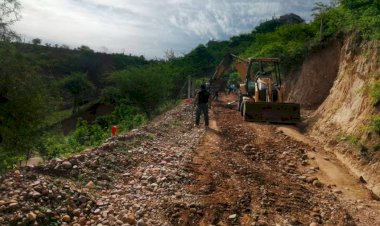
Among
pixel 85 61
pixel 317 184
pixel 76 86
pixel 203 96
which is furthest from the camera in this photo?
pixel 85 61

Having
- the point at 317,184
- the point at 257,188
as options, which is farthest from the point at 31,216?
the point at 317,184

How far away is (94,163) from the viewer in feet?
28.2

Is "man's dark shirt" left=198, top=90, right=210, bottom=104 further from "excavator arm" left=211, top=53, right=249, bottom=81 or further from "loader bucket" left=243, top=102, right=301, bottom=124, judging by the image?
"excavator arm" left=211, top=53, right=249, bottom=81

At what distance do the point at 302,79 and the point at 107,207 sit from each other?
55.9 ft

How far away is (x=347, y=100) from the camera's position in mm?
14234

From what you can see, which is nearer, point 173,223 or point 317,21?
point 173,223

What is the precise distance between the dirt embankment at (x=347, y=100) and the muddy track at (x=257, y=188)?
102 cm

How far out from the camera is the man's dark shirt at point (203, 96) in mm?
15469

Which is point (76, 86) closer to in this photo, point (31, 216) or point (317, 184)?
point (317, 184)

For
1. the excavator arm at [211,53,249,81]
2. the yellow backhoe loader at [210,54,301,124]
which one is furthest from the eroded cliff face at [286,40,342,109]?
the excavator arm at [211,53,249,81]

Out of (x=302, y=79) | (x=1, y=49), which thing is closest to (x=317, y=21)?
(x=302, y=79)

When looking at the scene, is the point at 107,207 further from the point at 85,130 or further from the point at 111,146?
the point at 85,130

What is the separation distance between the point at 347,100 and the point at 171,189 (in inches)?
337

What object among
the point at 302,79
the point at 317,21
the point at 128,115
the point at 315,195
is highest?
the point at 317,21
